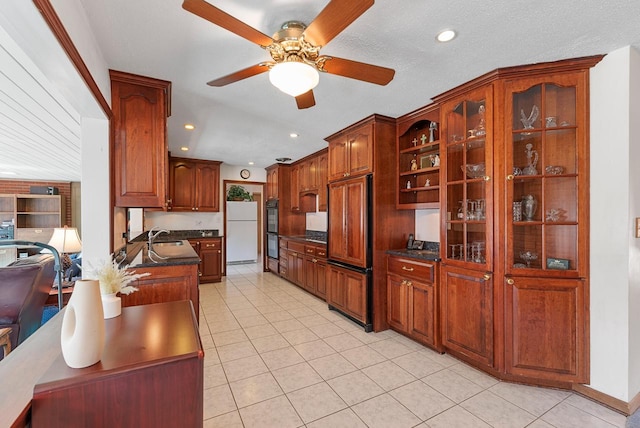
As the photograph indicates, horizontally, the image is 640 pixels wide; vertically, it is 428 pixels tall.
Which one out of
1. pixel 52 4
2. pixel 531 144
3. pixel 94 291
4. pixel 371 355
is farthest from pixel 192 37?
pixel 371 355

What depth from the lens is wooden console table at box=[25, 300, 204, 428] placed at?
868 mm

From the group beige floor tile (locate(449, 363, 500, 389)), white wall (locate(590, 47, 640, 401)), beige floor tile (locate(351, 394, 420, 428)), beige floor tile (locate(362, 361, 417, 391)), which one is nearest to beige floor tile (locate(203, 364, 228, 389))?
beige floor tile (locate(351, 394, 420, 428))

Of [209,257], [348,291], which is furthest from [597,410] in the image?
[209,257]

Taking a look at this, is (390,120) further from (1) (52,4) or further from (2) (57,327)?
(2) (57,327)

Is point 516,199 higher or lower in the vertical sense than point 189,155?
lower

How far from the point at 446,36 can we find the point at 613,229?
5.76 ft

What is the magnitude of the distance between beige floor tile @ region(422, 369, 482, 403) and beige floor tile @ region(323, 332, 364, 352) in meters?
0.77

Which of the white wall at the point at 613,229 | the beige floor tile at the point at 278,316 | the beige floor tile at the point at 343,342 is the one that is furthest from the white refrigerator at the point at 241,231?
the white wall at the point at 613,229

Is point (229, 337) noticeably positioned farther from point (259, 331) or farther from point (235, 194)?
point (235, 194)

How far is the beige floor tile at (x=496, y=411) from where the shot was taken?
176 centimetres

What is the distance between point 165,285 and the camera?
244 centimetres

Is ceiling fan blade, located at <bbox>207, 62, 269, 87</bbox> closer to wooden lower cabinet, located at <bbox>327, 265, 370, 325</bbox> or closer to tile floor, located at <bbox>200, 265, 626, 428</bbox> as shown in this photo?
tile floor, located at <bbox>200, 265, 626, 428</bbox>

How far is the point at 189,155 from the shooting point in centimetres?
520

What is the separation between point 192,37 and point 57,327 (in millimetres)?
1741
